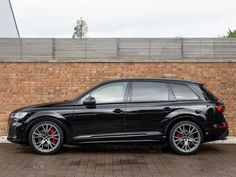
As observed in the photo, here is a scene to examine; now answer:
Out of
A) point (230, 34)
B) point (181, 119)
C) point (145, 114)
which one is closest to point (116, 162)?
point (145, 114)

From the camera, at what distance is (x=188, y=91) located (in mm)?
9898

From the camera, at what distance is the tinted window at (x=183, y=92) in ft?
32.3

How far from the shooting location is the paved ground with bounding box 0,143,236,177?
301 inches

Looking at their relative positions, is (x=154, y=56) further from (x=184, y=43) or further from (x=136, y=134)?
(x=136, y=134)

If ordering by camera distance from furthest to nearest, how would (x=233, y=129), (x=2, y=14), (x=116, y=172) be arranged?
(x=2, y=14) → (x=233, y=129) → (x=116, y=172)

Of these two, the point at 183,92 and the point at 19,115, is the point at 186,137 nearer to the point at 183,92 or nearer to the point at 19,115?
the point at 183,92

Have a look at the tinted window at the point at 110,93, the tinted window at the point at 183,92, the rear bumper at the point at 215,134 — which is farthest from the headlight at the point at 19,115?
the rear bumper at the point at 215,134

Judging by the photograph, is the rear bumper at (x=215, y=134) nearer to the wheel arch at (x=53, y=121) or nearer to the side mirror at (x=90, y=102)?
the side mirror at (x=90, y=102)

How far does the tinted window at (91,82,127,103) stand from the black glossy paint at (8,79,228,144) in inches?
5.2

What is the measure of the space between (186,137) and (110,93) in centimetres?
191

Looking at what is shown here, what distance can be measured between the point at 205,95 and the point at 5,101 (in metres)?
5.92

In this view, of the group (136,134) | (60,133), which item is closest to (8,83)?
(60,133)

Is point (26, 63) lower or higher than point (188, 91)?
higher

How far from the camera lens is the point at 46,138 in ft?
31.5
